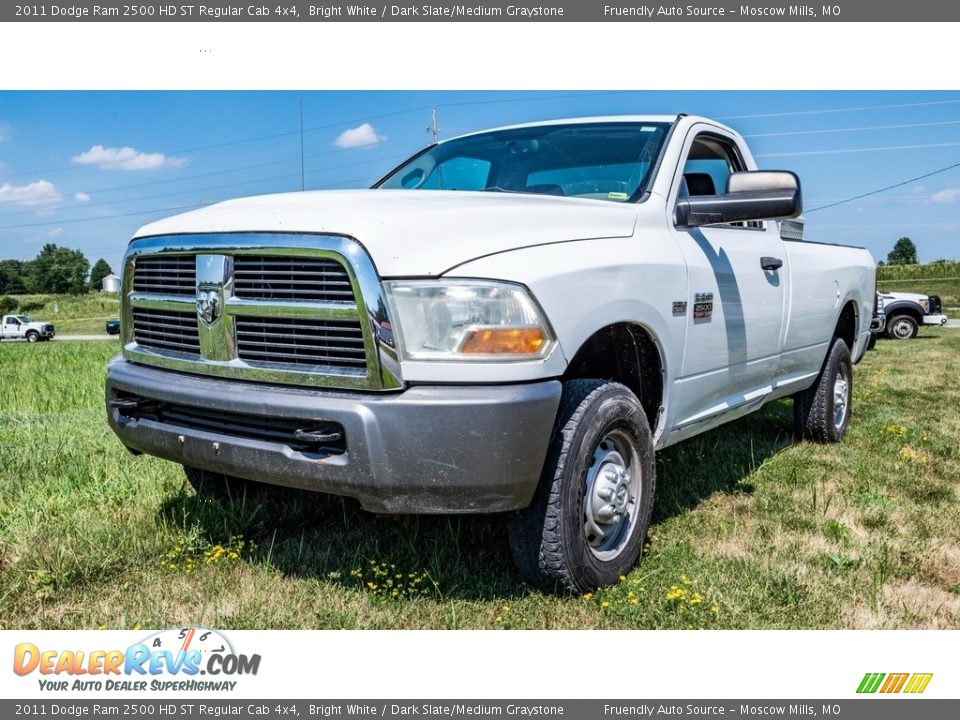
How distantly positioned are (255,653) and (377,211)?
151 centimetres

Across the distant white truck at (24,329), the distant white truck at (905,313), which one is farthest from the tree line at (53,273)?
the distant white truck at (905,313)

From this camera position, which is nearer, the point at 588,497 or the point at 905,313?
the point at 588,497

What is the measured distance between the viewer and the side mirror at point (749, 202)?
363 centimetres

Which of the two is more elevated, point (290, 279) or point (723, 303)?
point (290, 279)

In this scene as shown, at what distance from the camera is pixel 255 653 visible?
8.61ft

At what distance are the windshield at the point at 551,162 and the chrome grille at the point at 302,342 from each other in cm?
147

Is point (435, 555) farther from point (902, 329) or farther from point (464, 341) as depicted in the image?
point (902, 329)

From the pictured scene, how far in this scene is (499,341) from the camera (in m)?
2.67

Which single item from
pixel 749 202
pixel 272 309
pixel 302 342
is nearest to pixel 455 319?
pixel 302 342

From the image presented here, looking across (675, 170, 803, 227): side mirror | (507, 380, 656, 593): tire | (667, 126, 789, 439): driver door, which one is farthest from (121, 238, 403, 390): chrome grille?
(675, 170, 803, 227): side mirror

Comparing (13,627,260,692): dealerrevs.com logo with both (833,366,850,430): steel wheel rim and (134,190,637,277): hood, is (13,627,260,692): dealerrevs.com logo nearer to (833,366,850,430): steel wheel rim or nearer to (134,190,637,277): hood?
(134,190,637,277): hood

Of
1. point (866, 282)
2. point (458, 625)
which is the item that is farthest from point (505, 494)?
point (866, 282)

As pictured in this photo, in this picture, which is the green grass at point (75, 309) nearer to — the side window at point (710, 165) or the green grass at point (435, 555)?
the green grass at point (435, 555)

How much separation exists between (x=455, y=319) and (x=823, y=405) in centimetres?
414
